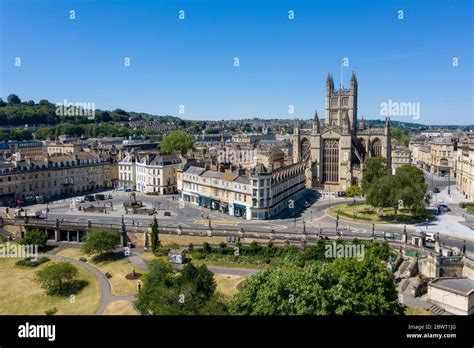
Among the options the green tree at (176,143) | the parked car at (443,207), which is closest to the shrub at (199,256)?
the parked car at (443,207)

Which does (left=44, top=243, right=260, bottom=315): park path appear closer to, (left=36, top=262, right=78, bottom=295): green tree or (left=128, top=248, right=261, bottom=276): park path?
(left=128, top=248, right=261, bottom=276): park path

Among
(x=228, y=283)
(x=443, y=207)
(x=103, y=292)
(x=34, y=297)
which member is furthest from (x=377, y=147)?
(x=34, y=297)

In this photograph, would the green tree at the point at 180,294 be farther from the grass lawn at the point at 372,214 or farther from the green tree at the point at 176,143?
the green tree at the point at 176,143

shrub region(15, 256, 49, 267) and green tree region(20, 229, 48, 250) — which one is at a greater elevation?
green tree region(20, 229, 48, 250)

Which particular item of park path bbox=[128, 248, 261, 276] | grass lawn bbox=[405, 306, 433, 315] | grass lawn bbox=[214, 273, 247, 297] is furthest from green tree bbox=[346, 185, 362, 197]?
grass lawn bbox=[405, 306, 433, 315]

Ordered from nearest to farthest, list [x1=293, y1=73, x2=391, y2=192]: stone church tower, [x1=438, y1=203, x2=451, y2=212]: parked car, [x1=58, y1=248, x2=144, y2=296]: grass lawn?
1. [x1=58, y1=248, x2=144, y2=296]: grass lawn
2. [x1=438, y1=203, x2=451, y2=212]: parked car
3. [x1=293, y1=73, x2=391, y2=192]: stone church tower

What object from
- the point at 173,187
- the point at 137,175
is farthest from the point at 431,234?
the point at 137,175

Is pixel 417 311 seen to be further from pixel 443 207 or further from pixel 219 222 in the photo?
pixel 443 207
